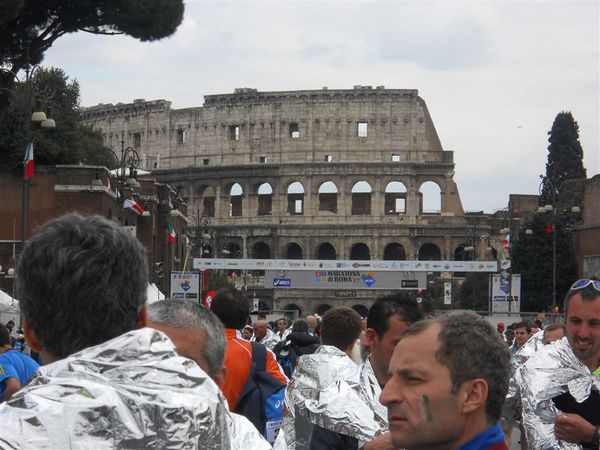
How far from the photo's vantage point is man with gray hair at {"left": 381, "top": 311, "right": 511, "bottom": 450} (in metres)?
2.71

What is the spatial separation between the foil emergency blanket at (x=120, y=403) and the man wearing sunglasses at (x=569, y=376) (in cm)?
269

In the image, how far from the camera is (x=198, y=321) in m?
3.75

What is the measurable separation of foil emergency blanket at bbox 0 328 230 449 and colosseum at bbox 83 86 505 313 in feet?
290

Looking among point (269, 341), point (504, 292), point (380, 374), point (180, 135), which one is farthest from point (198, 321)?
point (180, 135)

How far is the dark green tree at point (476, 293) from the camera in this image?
6900cm

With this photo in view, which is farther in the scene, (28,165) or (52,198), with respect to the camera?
(52,198)

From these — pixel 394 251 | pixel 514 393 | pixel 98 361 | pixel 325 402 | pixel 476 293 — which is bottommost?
pixel 476 293

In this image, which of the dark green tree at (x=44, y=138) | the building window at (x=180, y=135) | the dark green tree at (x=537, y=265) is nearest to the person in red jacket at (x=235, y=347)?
the dark green tree at (x=44, y=138)

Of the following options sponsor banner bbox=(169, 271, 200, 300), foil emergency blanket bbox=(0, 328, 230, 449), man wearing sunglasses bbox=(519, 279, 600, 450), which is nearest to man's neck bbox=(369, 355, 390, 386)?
man wearing sunglasses bbox=(519, 279, 600, 450)

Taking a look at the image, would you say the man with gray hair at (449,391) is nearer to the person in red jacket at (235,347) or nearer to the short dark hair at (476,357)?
the short dark hair at (476,357)

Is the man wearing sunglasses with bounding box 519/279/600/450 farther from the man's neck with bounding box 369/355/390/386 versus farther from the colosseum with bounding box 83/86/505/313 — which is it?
the colosseum with bounding box 83/86/505/313

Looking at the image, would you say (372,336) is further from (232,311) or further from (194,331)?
(232,311)

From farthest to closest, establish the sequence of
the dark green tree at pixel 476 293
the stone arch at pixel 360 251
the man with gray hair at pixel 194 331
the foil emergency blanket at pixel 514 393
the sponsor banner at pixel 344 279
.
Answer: the stone arch at pixel 360 251 < the dark green tree at pixel 476 293 < the sponsor banner at pixel 344 279 < the foil emergency blanket at pixel 514 393 < the man with gray hair at pixel 194 331

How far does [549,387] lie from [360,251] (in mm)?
89398
